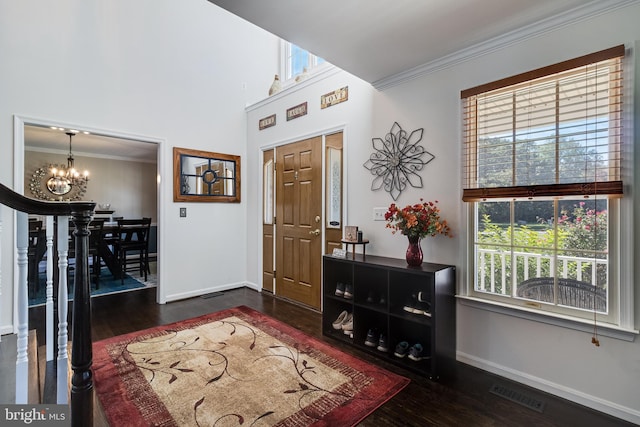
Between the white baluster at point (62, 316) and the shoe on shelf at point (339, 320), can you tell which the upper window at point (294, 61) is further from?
the white baluster at point (62, 316)

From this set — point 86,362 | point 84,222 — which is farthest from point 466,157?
point 86,362

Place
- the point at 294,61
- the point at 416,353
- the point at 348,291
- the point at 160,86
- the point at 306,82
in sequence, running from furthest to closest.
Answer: the point at 294,61
the point at 160,86
the point at 306,82
the point at 348,291
the point at 416,353

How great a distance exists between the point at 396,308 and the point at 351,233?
816 millimetres

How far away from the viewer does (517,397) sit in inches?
77.1

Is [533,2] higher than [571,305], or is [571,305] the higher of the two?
[533,2]

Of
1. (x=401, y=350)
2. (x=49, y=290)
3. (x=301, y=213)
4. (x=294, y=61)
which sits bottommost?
(x=401, y=350)

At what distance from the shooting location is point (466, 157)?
237 cm

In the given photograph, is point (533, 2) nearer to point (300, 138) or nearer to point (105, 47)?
point (300, 138)

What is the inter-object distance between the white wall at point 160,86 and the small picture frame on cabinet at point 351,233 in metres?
2.22

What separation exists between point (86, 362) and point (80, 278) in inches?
14.4

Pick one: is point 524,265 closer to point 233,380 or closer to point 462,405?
point 462,405

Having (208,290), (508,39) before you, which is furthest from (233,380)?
(508,39)

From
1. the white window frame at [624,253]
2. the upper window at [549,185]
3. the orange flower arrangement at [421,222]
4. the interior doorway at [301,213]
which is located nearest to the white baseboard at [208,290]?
the interior doorway at [301,213]

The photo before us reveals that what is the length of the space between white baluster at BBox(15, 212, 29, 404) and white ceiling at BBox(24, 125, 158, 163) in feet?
12.8
